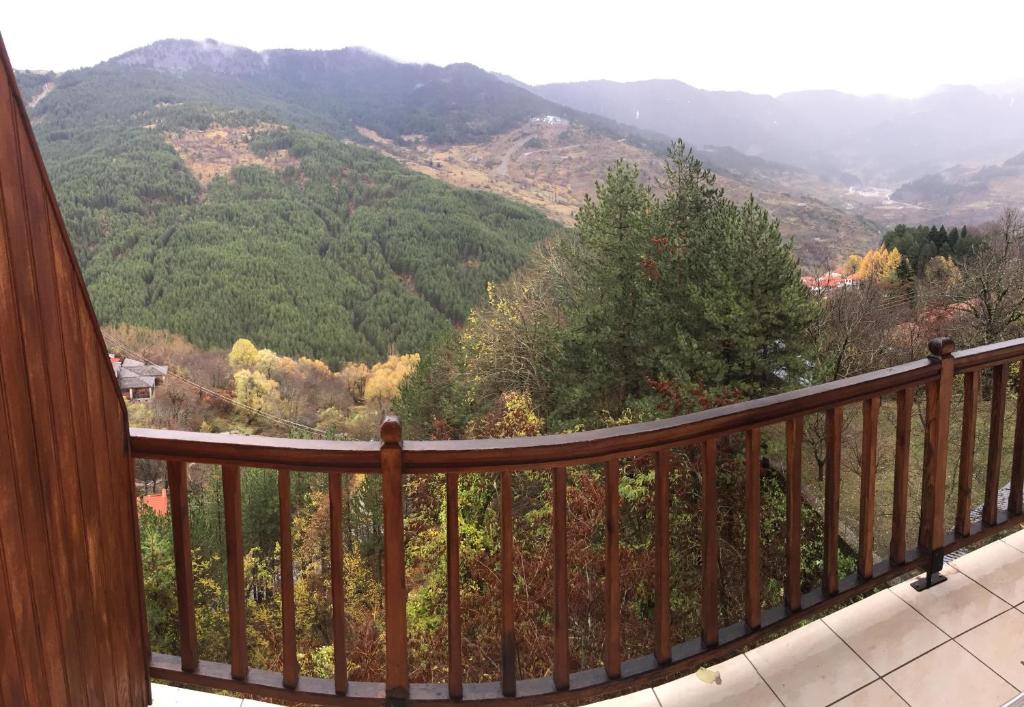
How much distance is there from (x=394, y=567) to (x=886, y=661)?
1161 millimetres

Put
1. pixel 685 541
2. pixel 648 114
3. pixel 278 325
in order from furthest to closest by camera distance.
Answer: pixel 648 114
pixel 278 325
pixel 685 541

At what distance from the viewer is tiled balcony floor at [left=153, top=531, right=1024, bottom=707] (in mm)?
1400

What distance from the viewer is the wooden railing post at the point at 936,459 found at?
1.63 m

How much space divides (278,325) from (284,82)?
61.3 meters

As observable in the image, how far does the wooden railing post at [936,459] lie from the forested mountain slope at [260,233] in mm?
33815

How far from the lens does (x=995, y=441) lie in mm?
1854

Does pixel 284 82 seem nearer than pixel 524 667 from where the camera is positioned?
No

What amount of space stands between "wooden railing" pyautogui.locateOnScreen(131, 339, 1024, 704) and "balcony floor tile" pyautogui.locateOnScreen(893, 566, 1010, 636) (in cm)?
22

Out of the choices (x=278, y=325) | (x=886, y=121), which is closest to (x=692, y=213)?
(x=278, y=325)

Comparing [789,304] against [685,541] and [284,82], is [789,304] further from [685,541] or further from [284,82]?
[284,82]

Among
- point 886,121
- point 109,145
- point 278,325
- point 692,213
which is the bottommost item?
point 278,325

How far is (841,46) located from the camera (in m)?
69.0

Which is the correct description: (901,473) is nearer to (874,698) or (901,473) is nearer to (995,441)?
(995,441)

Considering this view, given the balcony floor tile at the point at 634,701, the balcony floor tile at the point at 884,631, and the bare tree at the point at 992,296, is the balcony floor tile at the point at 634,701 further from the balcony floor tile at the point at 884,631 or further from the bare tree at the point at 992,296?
the bare tree at the point at 992,296
